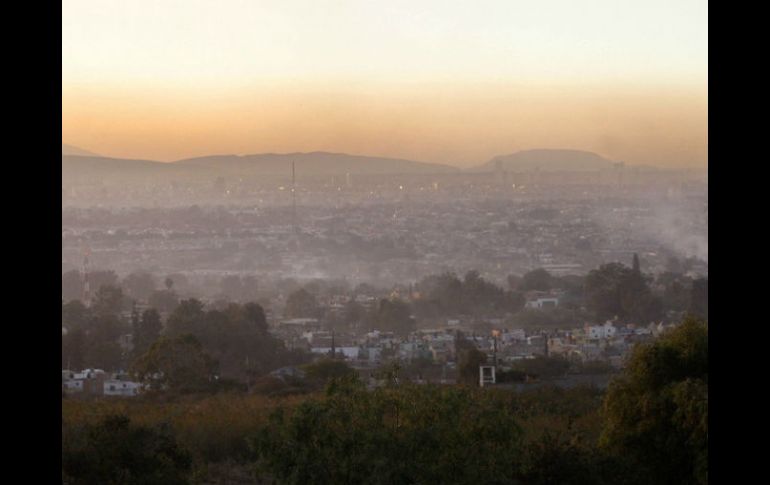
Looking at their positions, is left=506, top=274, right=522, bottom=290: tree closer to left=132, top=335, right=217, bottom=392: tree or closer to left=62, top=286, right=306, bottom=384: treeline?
left=62, top=286, right=306, bottom=384: treeline

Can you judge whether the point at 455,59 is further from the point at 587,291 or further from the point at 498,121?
the point at 587,291

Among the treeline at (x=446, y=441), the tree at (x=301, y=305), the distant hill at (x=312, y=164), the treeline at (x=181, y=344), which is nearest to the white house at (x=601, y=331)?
the treeline at (x=181, y=344)

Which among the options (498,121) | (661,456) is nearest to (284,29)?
(498,121)

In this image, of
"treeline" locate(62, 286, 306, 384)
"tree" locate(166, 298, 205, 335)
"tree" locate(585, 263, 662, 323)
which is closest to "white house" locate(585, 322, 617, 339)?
"tree" locate(585, 263, 662, 323)

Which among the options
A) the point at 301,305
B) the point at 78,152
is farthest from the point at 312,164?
the point at 301,305

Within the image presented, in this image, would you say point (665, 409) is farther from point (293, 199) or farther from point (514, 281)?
point (293, 199)
